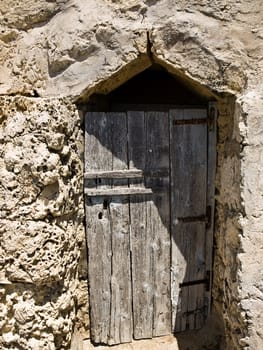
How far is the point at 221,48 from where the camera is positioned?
2.59 metres

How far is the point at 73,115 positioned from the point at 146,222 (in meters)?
0.99

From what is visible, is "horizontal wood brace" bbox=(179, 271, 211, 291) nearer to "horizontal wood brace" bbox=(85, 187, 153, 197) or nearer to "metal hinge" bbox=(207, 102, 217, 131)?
"horizontal wood brace" bbox=(85, 187, 153, 197)

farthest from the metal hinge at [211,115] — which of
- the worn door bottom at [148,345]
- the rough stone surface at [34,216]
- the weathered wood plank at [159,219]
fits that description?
the worn door bottom at [148,345]

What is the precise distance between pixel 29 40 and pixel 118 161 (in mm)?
1074

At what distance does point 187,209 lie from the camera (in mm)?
3010

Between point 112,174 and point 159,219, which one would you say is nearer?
point 112,174

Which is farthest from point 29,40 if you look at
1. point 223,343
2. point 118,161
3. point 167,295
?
point 223,343

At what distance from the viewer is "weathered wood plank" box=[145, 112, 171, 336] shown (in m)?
2.89

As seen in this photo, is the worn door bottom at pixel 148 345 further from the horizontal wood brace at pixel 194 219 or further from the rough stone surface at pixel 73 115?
the horizontal wood brace at pixel 194 219

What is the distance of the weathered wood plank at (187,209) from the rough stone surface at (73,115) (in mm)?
270

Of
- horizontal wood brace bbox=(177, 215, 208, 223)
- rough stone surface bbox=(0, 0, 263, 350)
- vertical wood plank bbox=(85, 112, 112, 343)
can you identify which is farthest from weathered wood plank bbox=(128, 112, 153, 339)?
rough stone surface bbox=(0, 0, 263, 350)

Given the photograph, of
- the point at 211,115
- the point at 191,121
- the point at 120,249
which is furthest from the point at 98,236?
the point at 211,115

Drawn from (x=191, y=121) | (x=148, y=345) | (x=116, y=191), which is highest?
(x=191, y=121)

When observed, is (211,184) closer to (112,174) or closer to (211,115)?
(211,115)
